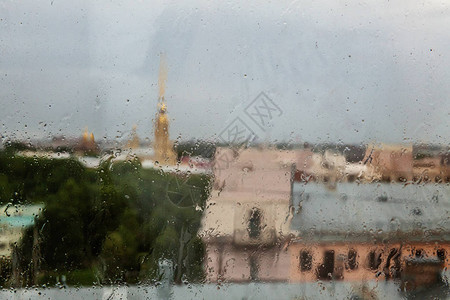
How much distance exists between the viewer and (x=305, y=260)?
192 cm

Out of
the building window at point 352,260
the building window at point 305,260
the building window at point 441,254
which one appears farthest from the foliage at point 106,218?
the building window at point 441,254

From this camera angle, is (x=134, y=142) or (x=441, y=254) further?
(x=441, y=254)

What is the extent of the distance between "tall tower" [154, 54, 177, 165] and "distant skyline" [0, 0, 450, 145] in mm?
22

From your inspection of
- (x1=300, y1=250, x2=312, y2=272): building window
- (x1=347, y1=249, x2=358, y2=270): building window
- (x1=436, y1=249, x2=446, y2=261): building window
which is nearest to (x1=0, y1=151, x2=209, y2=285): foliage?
(x1=300, y1=250, x2=312, y2=272): building window

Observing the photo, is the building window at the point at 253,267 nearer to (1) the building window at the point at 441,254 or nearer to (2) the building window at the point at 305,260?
(2) the building window at the point at 305,260

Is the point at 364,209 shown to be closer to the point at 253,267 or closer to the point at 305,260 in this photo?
the point at 305,260

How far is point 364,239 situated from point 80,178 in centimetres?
110

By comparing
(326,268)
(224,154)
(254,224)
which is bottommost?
(326,268)

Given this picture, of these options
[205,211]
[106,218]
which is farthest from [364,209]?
[106,218]

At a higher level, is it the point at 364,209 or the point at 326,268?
the point at 364,209

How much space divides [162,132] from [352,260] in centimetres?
88

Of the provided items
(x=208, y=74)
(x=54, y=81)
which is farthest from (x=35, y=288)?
(x=208, y=74)

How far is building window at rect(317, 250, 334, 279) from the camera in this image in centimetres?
194

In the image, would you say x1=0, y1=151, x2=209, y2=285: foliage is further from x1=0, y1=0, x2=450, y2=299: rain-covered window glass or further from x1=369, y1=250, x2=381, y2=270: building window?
x1=369, y1=250, x2=381, y2=270: building window
